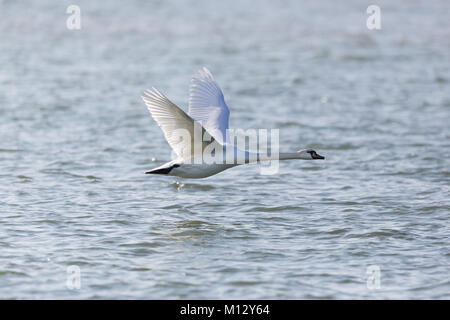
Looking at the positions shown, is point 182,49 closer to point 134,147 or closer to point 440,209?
point 134,147

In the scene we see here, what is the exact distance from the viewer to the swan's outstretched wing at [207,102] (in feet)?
35.5

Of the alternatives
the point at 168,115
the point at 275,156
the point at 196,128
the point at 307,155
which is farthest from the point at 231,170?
the point at 168,115

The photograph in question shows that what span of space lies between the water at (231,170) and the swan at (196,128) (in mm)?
752

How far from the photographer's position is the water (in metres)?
8.70

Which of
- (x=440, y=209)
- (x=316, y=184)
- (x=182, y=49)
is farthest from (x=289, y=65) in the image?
(x=440, y=209)

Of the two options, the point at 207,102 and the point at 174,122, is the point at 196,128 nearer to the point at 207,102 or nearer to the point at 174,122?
the point at 174,122

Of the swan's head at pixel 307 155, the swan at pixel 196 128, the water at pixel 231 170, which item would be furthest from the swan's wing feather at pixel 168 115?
the swan's head at pixel 307 155

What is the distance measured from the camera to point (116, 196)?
37.8ft

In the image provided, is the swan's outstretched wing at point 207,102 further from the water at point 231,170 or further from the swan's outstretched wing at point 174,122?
the water at point 231,170

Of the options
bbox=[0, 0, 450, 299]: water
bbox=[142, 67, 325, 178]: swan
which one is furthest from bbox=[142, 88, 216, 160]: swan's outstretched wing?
bbox=[0, 0, 450, 299]: water

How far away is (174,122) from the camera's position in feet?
31.1

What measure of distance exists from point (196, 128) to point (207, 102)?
156 centimetres

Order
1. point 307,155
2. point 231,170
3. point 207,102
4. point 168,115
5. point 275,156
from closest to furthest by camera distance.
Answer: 1. point 168,115
2. point 275,156
3. point 307,155
4. point 207,102
5. point 231,170
